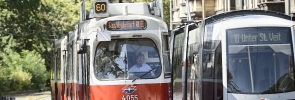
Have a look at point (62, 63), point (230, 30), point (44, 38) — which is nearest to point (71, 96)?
point (62, 63)

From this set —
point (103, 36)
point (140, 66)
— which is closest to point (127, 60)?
point (140, 66)

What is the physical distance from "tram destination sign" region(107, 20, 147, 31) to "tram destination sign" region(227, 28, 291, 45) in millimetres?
2186

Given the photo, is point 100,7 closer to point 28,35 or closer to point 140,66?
point 140,66

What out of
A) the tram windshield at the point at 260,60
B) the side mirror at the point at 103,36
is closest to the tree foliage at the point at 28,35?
the side mirror at the point at 103,36

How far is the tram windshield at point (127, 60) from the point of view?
817 inches

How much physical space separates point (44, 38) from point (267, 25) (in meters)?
44.3

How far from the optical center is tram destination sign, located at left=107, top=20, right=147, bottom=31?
829 inches

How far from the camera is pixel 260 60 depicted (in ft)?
66.3

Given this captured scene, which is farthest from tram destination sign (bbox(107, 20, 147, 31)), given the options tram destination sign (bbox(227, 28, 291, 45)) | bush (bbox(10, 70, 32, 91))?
bush (bbox(10, 70, 32, 91))

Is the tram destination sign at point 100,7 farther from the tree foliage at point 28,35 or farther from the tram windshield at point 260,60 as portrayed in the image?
the tree foliage at point 28,35

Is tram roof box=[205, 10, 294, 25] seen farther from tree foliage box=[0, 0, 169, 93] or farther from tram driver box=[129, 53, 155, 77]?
tree foliage box=[0, 0, 169, 93]

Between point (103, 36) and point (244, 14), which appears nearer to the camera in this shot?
point (103, 36)

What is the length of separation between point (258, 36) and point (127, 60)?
3219mm

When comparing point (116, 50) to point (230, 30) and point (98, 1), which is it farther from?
point (230, 30)
